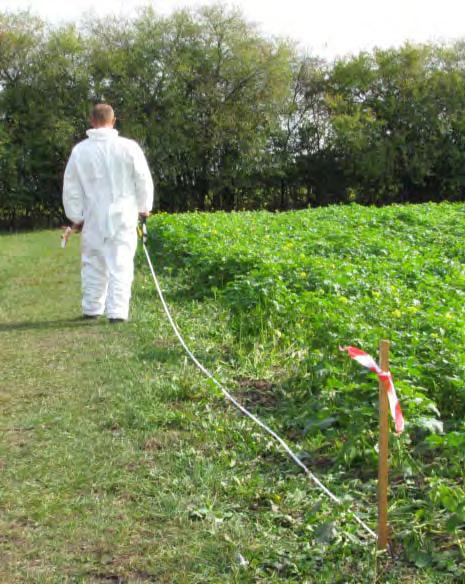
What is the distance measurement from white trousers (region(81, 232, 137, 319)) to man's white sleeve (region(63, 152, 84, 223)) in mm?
303

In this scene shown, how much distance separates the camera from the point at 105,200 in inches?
272

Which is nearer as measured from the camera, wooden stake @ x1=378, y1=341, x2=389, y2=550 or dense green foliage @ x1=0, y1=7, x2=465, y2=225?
wooden stake @ x1=378, y1=341, x2=389, y2=550

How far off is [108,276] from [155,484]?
3810 mm

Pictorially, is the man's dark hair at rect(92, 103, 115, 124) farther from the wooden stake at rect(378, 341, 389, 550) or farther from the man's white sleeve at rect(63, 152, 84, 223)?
the wooden stake at rect(378, 341, 389, 550)

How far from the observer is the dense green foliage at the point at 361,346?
10.2 feet

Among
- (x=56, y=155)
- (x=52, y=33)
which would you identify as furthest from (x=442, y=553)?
(x=52, y=33)

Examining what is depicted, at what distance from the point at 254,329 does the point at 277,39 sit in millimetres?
27014

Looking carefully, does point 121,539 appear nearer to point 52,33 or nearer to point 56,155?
point 56,155

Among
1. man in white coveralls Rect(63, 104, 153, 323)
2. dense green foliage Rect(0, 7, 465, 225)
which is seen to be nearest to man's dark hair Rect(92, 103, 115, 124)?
man in white coveralls Rect(63, 104, 153, 323)

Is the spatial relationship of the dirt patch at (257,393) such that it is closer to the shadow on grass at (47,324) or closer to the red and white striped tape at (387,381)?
the red and white striped tape at (387,381)

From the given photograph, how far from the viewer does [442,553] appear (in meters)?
2.65

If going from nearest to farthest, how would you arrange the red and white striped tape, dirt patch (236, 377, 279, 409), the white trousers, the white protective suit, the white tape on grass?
the red and white striped tape < the white tape on grass < dirt patch (236, 377, 279, 409) < the white trousers < the white protective suit

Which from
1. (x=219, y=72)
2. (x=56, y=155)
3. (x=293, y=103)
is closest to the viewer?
(x=56, y=155)

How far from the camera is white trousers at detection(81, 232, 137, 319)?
6.74 m
